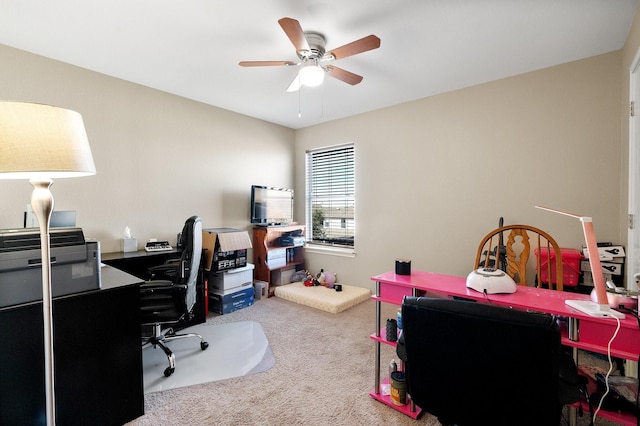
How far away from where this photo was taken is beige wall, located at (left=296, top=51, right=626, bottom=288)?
259 cm

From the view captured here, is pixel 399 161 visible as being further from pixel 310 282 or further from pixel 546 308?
pixel 546 308

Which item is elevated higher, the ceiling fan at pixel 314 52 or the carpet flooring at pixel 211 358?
the ceiling fan at pixel 314 52

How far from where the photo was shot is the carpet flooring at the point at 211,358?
7.07 feet

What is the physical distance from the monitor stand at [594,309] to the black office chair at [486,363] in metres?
0.26

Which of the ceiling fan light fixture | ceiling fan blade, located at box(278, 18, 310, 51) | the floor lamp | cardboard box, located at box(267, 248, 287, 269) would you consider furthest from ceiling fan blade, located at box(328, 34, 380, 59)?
cardboard box, located at box(267, 248, 287, 269)

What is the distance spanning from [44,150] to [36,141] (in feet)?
0.14

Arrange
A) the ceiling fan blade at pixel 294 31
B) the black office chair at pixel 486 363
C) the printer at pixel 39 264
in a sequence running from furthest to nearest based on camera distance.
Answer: the ceiling fan blade at pixel 294 31, the printer at pixel 39 264, the black office chair at pixel 486 363

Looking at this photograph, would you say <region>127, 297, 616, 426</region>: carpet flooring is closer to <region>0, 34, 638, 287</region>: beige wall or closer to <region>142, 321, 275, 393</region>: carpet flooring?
<region>142, 321, 275, 393</region>: carpet flooring

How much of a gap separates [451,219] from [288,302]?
7.83 feet

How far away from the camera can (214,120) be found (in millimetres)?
3844

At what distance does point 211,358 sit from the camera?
2436 millimetres

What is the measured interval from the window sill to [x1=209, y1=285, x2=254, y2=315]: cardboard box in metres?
1.35

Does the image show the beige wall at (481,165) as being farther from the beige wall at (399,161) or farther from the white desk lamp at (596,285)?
the white desk lamp at (596,285)

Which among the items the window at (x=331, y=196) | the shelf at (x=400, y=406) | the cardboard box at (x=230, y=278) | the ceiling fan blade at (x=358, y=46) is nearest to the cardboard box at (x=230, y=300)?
the cardboard box at (x=230, y=278)
